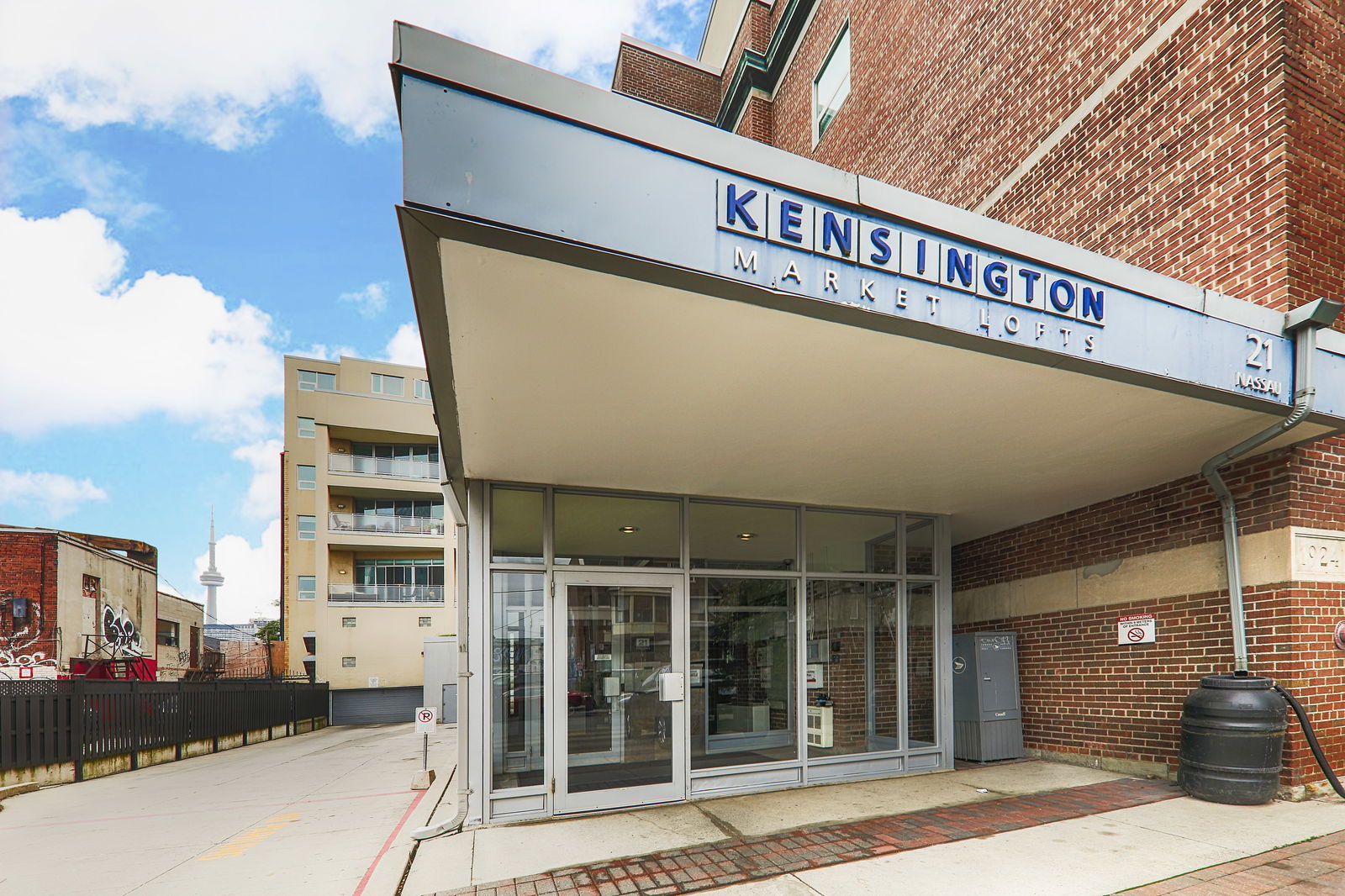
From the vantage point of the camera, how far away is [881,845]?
5.76 m

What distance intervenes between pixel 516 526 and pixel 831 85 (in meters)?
12.5

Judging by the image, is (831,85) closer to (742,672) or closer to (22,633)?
(742,672)

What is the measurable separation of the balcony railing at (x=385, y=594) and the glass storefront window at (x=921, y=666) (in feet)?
94.5

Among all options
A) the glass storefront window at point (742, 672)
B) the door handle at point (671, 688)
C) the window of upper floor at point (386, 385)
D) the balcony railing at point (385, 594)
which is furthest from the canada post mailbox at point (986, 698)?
the window of upper floor at point (386, 385)

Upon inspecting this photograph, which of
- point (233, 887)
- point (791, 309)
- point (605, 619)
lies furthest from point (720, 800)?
point (791, 309)

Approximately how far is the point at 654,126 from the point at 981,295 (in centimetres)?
230

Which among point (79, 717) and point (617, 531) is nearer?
point (617, 531)

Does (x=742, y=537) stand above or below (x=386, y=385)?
below

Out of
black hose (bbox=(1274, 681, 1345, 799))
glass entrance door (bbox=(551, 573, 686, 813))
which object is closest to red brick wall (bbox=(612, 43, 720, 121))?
glass entrance door (bbox=(551, 573, 686, 813))

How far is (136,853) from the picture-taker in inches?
273

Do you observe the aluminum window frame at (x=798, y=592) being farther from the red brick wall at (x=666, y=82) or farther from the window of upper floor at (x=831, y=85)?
the red brick wall at (x=666, y=82)

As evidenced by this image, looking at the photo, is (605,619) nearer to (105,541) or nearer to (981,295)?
(981,295)

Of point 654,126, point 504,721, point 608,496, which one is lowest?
point 504,721

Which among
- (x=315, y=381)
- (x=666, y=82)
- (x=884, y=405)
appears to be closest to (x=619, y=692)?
(x=884, y=405)
